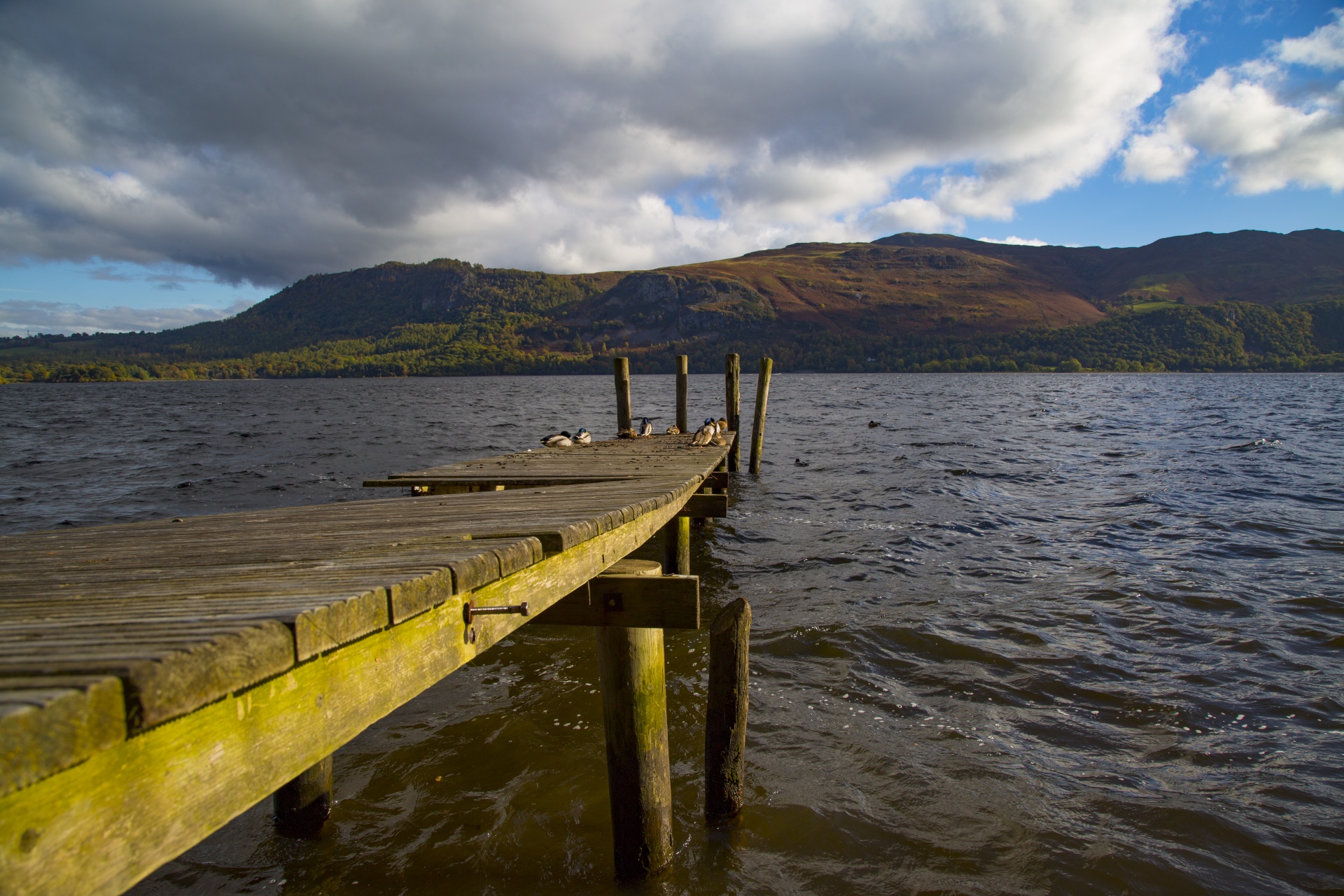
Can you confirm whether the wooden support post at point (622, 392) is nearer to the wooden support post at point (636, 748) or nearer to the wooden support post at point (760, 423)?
the wooden support post at point (760, 423)

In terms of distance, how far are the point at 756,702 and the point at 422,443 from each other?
23039 millimetres

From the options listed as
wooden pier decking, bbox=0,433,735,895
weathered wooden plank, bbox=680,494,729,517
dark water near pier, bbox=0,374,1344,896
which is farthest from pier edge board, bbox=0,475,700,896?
weathered wooden plank, bbox=680,494,729,517

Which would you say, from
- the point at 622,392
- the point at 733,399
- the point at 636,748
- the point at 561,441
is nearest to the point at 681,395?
the point at 733,399

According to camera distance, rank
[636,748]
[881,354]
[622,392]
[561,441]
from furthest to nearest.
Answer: [881,354] < [622,392] < [561,441] < [636,748]

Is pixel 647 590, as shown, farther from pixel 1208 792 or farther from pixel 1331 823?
pixel 1331 823

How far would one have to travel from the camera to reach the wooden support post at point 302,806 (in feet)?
14.3

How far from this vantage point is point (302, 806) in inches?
172

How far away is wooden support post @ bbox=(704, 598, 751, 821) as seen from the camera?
4387 millimetres

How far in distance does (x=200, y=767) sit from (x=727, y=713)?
3415 millimetres

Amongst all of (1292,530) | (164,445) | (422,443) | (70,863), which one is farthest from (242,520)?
(164,445)

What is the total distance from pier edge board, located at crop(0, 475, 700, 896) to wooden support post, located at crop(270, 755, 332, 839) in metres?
2.79

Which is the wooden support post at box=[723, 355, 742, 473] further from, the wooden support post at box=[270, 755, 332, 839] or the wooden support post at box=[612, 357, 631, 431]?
the wooden support post at box=[270, 755, 332, 839]

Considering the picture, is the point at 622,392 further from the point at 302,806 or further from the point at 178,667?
the point at 178,667

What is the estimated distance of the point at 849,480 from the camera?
17.8 m
